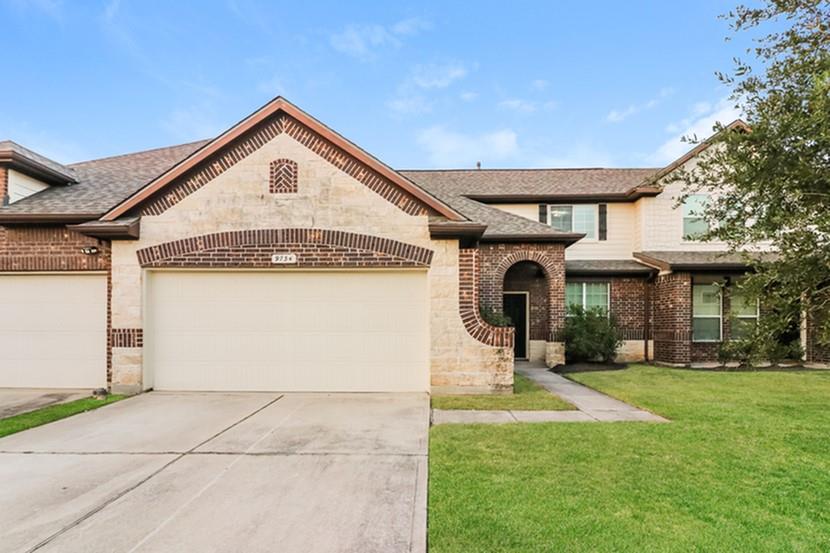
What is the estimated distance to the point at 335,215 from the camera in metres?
9.05

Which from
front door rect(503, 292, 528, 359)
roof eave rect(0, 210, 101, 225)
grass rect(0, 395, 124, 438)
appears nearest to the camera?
grass rect(0, 395, 124, 438)

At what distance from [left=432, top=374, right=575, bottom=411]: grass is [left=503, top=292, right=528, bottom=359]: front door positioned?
5.87 metres

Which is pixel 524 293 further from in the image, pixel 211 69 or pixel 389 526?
pixel 211 69

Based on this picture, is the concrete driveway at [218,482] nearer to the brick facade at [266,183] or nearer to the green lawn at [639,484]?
the green lawn at [639,484]

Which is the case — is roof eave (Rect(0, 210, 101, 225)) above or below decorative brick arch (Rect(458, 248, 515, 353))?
above

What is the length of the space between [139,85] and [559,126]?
53.9 ft

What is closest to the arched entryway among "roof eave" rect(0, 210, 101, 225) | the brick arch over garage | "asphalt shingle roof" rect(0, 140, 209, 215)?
the brick arch over garage

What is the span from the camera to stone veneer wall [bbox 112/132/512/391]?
8977 mm

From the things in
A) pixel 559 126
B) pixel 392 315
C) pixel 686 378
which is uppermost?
pixel 559 126

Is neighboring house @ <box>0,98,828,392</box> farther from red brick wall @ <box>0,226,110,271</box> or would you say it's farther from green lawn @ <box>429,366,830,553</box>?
green lawn @ <box>429,366,830,553</box>

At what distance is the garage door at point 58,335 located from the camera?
380 inches

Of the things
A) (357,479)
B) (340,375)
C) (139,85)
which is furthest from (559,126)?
(357,479)

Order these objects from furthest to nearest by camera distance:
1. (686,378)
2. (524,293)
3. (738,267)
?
(524,293) → (738,267) → (686,378)

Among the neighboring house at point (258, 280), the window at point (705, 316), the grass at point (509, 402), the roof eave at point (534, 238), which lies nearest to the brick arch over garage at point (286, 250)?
the neighboring house at point (258, 280)
